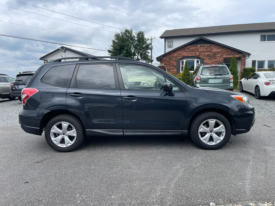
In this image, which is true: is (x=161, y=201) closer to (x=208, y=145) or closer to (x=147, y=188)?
(x=147, y=188)

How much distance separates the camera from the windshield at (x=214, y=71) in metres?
9.70

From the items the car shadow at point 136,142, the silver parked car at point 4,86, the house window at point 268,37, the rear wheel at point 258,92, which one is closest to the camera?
the car shadow at point 136,142

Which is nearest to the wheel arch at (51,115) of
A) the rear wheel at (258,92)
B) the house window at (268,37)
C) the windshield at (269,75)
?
the rear wheel at (258,92)

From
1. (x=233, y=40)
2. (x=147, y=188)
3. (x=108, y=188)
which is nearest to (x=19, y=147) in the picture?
(x=108, y=188)

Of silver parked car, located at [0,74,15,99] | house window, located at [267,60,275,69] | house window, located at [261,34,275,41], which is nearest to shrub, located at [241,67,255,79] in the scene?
house window, located at [267,60,275,69]

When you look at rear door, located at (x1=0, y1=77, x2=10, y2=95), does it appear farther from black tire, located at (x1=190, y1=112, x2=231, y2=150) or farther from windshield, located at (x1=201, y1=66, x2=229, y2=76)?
black tire, located at (x1=190, y1=112, x2=231, y2=150)

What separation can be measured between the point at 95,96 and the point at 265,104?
8.25 m

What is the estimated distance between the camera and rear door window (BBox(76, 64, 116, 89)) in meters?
4.01

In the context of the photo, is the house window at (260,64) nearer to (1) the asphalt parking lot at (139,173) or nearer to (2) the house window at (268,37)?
(2) the house window at (268,37)

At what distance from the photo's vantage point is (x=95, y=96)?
3.93 m

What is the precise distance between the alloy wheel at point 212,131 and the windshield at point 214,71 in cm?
629

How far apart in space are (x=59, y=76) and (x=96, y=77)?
73 cm

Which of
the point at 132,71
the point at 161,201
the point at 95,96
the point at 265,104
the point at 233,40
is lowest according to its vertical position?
the point at 161,201

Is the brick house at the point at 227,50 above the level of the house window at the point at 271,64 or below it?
above
